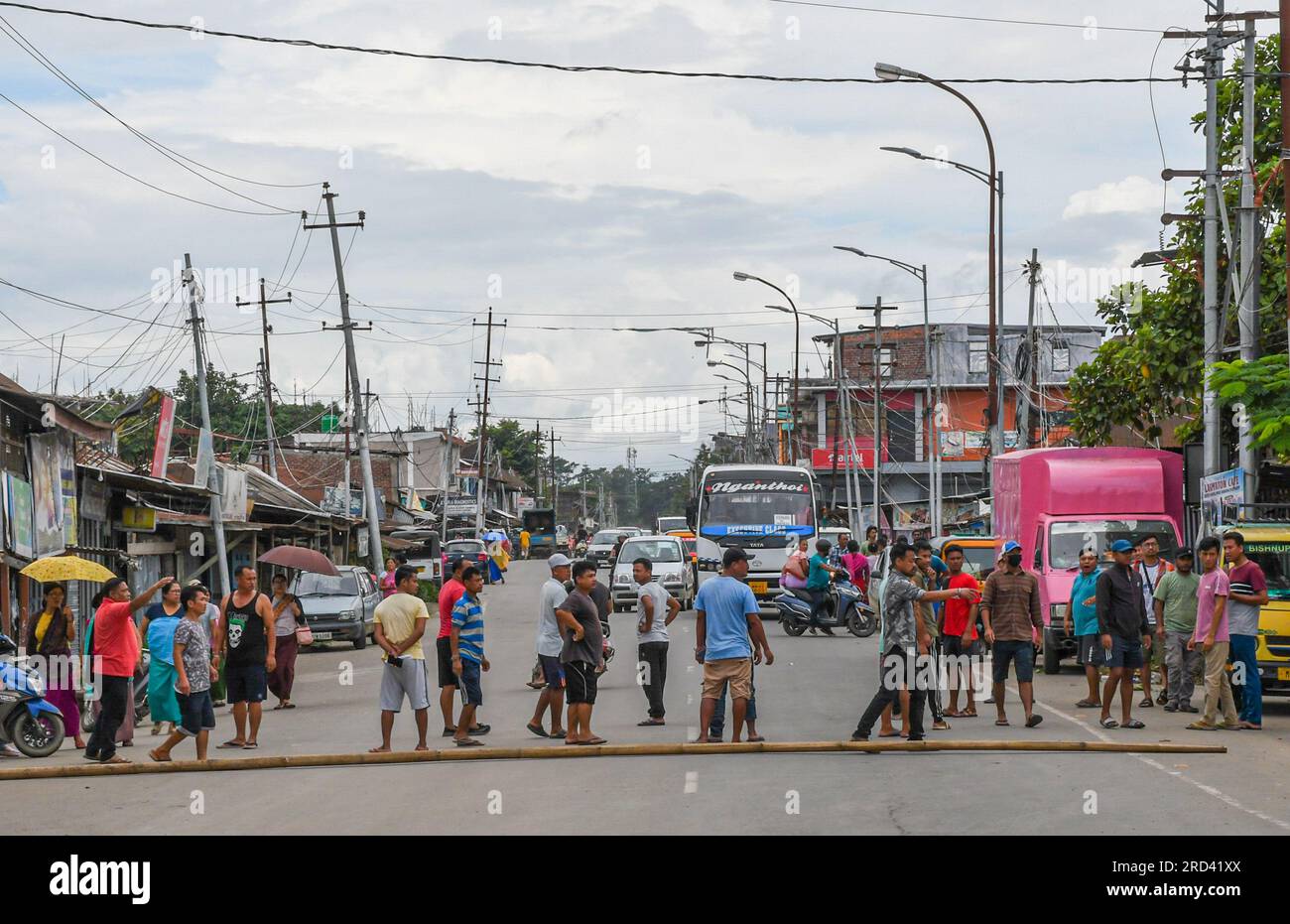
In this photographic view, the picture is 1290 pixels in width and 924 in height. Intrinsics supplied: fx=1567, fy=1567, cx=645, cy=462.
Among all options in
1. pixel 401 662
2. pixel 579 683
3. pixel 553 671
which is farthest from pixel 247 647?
pixel 579 683

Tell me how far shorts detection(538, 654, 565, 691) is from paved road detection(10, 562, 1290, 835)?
1.93 ft

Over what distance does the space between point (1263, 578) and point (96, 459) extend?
761 inches

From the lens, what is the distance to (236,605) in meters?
15.8

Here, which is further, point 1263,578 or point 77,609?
point 77,609

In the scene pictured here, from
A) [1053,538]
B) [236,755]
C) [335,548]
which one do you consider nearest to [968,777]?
[236,755]

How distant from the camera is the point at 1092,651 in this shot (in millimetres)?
17062

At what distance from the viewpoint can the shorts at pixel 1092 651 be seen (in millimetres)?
16877

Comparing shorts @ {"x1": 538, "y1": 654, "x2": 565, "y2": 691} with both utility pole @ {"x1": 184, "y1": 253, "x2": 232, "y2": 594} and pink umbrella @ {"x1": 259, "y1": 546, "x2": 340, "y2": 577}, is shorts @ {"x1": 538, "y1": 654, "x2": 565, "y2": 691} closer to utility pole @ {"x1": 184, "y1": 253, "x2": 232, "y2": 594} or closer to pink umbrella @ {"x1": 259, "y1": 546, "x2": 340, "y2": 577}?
pink umbrella @ {"x1": 259, "y1": 546, "x2": 340, "y2": 577}

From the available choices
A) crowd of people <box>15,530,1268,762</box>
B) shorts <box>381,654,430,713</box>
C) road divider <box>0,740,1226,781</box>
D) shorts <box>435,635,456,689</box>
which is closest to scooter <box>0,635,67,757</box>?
crowd of people <box>15,530,1268,762</box>

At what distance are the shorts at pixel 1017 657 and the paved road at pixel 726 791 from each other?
1.87 feet

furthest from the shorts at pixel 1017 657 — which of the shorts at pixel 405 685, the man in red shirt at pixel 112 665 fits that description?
the man in red shirt at pixel 112 665

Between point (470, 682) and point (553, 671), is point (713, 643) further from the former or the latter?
point (470, 682)

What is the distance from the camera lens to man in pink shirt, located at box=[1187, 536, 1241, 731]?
15.7 m

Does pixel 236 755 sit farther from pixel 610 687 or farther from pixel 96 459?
pixel 96 459
